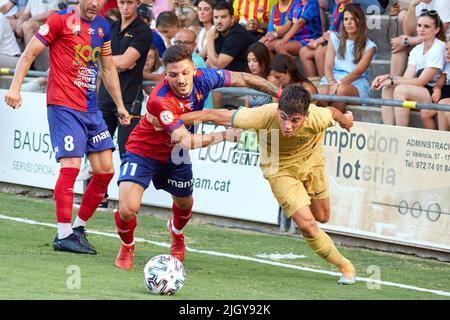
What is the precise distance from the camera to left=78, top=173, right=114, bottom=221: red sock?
1023 centimetres

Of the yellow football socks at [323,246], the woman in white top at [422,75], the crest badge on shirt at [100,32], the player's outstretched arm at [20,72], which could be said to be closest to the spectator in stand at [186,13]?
the woman in white top at [422,75]

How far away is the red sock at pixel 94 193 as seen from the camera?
1023 centimetres

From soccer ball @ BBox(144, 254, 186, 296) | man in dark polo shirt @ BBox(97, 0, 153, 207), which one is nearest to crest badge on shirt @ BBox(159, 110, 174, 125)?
soccer ball @ BBox(144, 254, 186, 296)

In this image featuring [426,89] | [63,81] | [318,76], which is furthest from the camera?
[318,76]

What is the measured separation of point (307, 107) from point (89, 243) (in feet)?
9.69

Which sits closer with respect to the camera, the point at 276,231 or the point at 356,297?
the point at 356,297

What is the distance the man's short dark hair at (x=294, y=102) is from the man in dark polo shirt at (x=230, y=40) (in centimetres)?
494

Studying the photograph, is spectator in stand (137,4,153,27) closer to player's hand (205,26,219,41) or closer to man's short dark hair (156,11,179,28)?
man's short dark hair (156,11,179,28)

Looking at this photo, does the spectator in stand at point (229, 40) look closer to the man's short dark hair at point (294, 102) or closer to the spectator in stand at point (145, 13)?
the spectator in stand at point (145, 13)

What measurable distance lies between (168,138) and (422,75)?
3437 mm

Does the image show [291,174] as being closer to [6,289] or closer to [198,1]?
[6,289]

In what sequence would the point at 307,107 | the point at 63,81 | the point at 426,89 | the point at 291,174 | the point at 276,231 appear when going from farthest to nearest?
the point at 276,231
the point at 426,89
the point at 63,81
the point at 291,174
the point at 307,107

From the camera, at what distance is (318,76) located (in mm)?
13242
